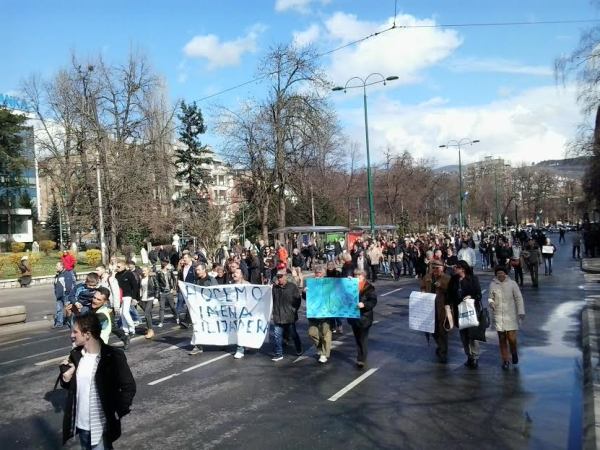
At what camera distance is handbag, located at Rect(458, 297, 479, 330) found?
9.07 meters

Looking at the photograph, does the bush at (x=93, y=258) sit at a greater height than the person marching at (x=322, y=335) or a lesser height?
greater

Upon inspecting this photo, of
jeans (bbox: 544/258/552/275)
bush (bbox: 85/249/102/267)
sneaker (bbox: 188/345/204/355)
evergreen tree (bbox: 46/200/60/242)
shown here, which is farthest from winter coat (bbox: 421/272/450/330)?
evergreen tree (bbox: 46/200/60/242)

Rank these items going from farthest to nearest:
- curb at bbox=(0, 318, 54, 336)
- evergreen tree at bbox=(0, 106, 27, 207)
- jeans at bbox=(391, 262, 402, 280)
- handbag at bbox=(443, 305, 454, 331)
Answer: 1. evergreen tree at bbox=(0, 106, 27, 207)
2. jeans at bbox=(391, 262, 402, 280)
3. curb at bbox=(0, 318, 54, 336)
4. handbag at bbox=(443, 305, 454, 331)

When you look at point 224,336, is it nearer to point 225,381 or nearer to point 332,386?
point 225,381

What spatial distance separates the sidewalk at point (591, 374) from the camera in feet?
19.5

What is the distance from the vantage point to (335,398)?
25.5ft

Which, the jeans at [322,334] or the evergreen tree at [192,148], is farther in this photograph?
the evergreen tree at [192,148]

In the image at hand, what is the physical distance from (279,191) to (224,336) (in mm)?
31100

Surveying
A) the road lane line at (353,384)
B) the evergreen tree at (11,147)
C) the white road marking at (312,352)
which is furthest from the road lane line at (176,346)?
the evergreen tree at (11,147)

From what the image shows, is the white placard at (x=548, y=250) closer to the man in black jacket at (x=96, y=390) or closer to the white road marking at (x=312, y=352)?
the white road marking at (x=312, y=352)

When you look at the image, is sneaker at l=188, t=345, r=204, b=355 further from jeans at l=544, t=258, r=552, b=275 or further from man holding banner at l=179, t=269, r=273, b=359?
jeans at l=544, t=258, r=552, b=275

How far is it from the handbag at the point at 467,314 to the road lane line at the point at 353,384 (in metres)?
1.54

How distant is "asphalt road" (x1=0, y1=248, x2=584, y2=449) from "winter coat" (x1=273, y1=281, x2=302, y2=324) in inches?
28.6

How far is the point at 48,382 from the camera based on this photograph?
928cm
